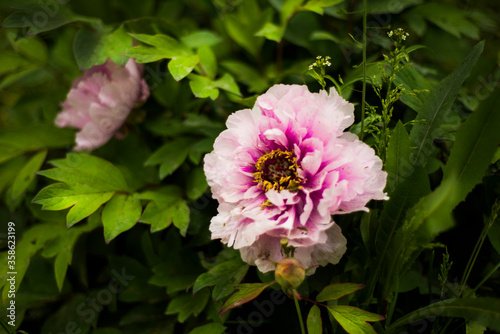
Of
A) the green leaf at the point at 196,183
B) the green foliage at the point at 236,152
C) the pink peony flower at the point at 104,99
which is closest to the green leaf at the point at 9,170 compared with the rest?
the green foliage at the point at 236,152

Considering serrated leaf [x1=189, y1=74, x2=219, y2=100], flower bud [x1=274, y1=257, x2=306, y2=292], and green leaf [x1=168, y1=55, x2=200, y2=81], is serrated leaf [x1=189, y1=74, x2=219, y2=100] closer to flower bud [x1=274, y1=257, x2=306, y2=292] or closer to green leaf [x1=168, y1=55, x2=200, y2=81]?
green leaf [x1=168, y1=55, x2=200, y2=81]

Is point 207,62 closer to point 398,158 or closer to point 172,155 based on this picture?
point 172,155

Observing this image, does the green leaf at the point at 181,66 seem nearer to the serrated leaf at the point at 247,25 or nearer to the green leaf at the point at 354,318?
the serrated leaf at the point at 247,25

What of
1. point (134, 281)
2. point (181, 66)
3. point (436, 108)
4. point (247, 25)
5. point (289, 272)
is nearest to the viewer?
point (289, 272)

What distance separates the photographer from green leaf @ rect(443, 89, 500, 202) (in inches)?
18.8

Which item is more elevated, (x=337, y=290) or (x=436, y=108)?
(x=436, y=108)

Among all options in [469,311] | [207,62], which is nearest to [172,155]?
[207,62]

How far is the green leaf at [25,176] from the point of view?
788mm

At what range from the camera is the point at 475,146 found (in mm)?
498

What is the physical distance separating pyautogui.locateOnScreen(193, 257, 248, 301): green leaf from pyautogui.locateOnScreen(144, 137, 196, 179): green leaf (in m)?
0.22

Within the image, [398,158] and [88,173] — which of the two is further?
[88,173]

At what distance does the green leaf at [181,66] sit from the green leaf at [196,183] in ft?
0.59

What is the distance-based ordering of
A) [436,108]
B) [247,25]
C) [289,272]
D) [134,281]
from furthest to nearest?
[247,25] → [134,281] → [436,108] → [289,272]

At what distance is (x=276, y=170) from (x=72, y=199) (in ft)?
1.07
